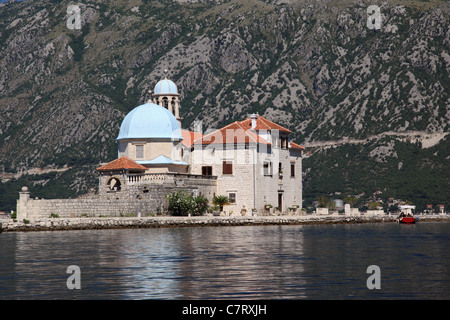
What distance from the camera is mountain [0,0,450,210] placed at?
125 m

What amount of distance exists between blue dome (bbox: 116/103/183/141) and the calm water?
98.5 ft

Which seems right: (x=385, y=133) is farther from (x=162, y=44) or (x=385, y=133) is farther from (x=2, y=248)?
(x=2, y=248)

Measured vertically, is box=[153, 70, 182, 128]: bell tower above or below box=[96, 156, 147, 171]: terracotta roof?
above

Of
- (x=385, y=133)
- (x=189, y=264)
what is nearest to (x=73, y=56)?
(x=385, y=133)

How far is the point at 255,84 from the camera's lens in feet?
497

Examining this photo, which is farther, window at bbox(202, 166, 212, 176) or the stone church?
window at bbox(202, 166, 212, 176)

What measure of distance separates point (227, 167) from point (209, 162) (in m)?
2.19

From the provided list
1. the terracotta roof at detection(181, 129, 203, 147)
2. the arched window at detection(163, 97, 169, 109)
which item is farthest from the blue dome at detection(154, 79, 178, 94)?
the terracotta roof at detection(181, 129, 203, 147)

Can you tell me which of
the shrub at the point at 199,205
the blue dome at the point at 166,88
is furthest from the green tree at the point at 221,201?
the blue dome at the point at 166,88

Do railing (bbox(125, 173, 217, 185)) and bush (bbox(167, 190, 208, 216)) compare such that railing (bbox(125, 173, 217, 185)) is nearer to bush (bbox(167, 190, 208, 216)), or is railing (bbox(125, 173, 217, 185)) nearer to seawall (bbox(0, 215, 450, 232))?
bush (bbox(167, 190, 208, 216))

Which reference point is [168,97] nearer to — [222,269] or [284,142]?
[284,142]

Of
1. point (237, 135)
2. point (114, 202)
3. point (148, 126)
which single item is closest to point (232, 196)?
point (237, 135)

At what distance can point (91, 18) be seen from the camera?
188m

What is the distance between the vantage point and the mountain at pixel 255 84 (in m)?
125
